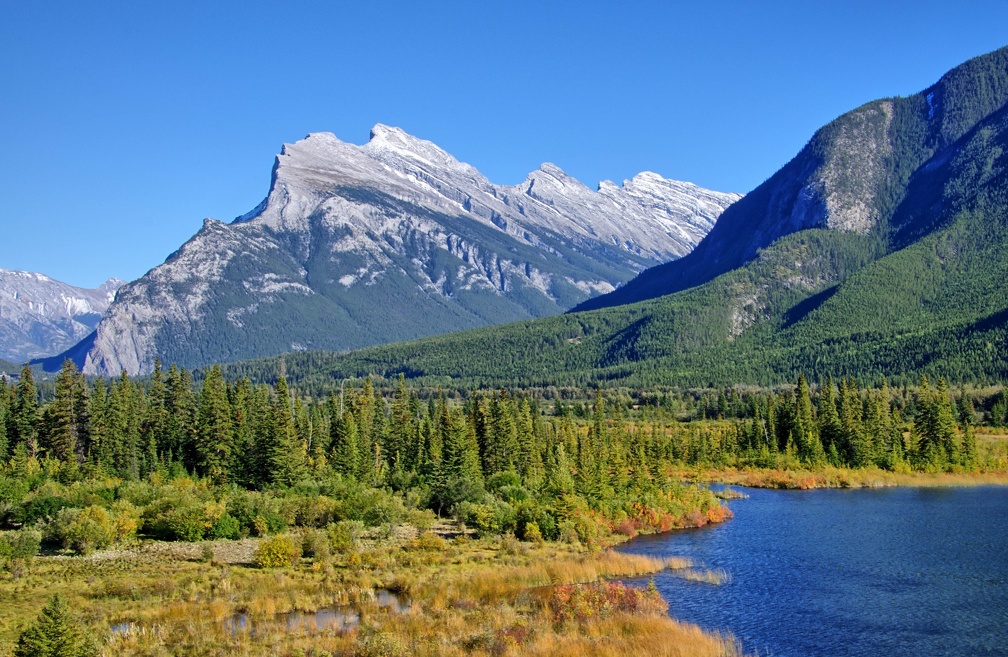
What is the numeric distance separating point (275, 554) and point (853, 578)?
4004cm

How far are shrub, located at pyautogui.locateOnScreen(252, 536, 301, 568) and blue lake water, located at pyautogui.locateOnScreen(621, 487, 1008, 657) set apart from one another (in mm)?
26387

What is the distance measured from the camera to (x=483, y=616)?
49.5 m

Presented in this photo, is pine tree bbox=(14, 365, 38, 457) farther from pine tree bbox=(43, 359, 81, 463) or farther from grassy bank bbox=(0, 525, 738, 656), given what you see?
grassy bank bbox=(0, 525, 738, 656)

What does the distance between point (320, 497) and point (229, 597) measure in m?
31.9

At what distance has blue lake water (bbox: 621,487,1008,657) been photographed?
46719 millimetres

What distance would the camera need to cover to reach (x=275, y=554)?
6425 cm

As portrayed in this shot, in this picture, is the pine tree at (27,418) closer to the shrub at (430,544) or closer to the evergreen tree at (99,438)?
the evergreen tree at (99,438)

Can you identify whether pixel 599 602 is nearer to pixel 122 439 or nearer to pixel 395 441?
pixel 395 441

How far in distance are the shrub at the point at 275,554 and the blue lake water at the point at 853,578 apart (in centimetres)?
2639

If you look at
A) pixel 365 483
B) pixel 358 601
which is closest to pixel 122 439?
pixel 365 483

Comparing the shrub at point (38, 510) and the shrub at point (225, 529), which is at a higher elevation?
the shrub at point (38, 510)

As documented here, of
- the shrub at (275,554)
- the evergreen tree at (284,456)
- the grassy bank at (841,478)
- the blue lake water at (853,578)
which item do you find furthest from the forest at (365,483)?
the blue lake water at (853,578)

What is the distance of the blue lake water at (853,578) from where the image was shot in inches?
1839

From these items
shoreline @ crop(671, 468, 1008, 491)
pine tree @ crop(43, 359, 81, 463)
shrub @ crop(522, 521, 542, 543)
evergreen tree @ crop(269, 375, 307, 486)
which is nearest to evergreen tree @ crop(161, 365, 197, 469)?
pine tree @ crop(43, 359, 81, 463)
